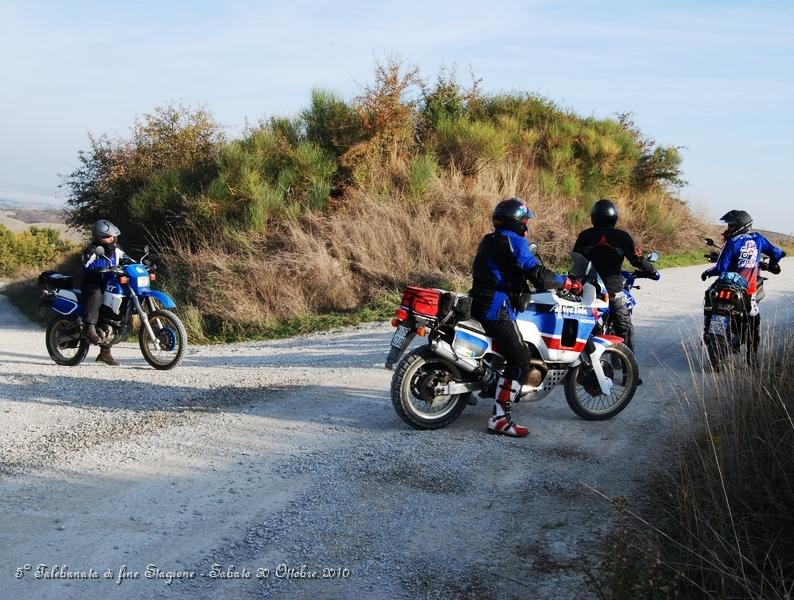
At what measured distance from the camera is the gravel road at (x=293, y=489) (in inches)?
166

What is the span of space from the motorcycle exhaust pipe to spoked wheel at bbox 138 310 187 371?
4.36 metres

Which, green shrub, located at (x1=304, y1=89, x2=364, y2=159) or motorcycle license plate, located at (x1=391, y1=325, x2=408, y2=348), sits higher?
green shrub, located at (x1=304, y1=89, x2=364, y2=159)

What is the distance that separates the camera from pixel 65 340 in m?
10.2

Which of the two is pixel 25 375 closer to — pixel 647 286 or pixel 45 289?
pixel 45 289

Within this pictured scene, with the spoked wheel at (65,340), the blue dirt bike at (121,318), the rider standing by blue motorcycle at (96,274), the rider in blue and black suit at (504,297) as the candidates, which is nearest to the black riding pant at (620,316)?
the rider in blue and black suit at (504,297)

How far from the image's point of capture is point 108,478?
553cm

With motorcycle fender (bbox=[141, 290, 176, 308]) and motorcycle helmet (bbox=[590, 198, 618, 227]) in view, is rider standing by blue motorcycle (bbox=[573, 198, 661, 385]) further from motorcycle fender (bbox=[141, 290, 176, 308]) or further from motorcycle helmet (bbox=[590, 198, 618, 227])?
motorcycle fender (bbox=[141, 290, 176, 308])

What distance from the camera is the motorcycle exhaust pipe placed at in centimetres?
650

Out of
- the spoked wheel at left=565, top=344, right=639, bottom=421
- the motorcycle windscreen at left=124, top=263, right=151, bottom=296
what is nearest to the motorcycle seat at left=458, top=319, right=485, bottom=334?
the spoked wheel at left=565, top=344, right=639, bottom=421

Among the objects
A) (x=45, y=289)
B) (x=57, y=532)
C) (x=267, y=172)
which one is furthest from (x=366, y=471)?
(x=267, y=172)

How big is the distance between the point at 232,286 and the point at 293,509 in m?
10.8

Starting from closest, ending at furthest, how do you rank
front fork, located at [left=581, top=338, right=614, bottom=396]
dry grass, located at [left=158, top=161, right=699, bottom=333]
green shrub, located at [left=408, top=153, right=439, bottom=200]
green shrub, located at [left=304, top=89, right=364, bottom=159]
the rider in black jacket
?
front fork, located at [left=581, top=338, right=614, bottom=396]
the rider in black jacket
dry grass, located at [left=158, top=161, right=699, bottom=333]
green shrub, located at [left=408, top=153, right=439, bottom=200]
green shrub, located at [left=304, top=89, right=364, bottom=159]

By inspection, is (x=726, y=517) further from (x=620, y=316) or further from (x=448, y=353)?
(x=620, y=316)

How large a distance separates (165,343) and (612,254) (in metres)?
5.41
